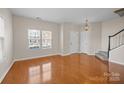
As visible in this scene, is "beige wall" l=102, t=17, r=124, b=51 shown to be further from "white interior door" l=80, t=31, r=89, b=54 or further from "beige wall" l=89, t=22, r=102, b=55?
"white interior door" l=80, t=31, r=89, b=54

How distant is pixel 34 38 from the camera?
20.6ft

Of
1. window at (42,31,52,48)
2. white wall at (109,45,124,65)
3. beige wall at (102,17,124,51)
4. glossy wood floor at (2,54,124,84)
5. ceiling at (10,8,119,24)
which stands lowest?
glossy wood floor at (2,54,124,84)

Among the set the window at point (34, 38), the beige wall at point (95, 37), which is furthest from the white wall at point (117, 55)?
the window at point (34, 38)

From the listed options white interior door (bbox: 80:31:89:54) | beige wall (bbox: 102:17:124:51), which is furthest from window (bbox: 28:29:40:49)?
beige wall (bbox: 102:17:124:51)

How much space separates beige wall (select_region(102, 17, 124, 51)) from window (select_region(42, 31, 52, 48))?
3757 millimetres

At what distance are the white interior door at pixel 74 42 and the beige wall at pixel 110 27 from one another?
2211 millimetres

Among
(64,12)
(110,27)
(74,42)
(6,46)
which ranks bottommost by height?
(6,46)

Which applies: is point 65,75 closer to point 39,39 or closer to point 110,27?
point 39,39

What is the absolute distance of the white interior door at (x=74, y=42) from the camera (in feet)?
26.1

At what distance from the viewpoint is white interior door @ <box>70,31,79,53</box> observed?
7.94 meters

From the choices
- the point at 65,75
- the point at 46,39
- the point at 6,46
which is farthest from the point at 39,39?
the point at 65,75

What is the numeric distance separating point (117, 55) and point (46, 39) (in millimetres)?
4414
